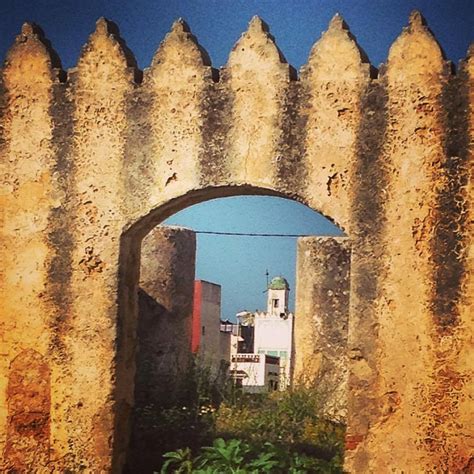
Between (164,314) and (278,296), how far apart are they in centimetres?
2079

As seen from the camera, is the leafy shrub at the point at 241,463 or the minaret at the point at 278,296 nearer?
the leafy shrub at the point at 241,463

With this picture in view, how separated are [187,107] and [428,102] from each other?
5.56 feet

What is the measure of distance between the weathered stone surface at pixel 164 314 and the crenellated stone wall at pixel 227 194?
8.23 ft

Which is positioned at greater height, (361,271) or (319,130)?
(319,130)

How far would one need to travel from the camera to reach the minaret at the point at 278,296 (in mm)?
29438

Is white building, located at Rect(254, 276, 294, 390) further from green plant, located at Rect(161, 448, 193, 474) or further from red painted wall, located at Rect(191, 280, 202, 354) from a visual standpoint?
green plant, located at Rect(161, 448, 193, 474)

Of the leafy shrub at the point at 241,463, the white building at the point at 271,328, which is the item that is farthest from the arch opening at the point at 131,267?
the white building at the point at 271,328

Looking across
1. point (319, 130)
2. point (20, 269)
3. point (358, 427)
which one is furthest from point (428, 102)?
point (20, 269)

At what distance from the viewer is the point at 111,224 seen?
21.5ft

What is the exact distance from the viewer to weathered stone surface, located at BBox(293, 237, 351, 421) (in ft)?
33.4

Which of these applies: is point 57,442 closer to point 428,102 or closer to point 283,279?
point 428,102

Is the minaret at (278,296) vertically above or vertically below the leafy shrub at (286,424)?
above

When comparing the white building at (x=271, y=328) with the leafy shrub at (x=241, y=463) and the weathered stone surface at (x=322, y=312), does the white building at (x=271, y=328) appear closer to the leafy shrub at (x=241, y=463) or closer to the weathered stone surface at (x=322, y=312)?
the weathered stone surface at (x=322, y=312)

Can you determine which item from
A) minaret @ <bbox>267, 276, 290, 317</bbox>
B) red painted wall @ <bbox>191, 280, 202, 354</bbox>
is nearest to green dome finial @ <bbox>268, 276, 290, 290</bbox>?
minaret @ <bbox>267, 276, 290, 317</bbox>
